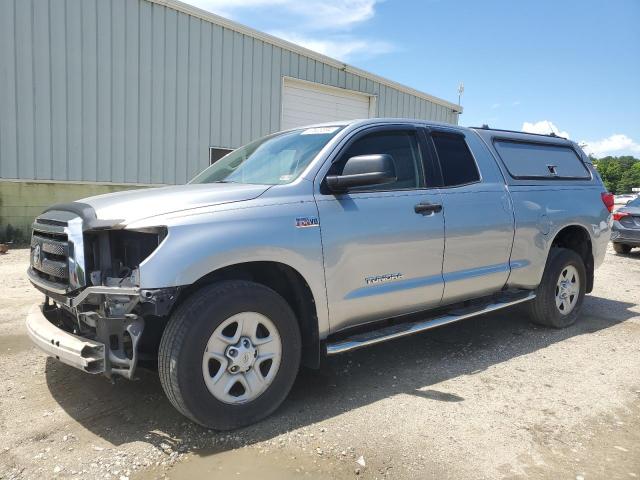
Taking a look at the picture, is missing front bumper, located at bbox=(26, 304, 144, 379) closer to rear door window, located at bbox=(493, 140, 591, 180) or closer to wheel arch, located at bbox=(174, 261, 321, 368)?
wheel arch, located at bbox=(174, 261, 321, 368)

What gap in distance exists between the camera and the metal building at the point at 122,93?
31.8ft

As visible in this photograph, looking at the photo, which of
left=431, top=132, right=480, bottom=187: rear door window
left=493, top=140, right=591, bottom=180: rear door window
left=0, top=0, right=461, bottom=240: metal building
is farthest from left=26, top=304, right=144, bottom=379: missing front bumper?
left=0, top=0, right=461, bottom=240: metal building

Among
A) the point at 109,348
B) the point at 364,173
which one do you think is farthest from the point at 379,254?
the point at 109,348

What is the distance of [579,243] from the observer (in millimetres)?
5723

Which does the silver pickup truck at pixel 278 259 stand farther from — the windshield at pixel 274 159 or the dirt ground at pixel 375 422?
the dirt ground at pixel 375 422

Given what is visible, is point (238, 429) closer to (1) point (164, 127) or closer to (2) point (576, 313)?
(2) point (576, 313)

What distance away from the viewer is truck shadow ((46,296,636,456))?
3.14 m

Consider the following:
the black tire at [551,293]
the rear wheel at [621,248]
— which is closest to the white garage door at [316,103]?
the rear wheel at [621,248]

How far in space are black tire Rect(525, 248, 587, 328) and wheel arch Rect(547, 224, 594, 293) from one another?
0.20 metres

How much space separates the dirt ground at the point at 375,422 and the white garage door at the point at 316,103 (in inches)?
375

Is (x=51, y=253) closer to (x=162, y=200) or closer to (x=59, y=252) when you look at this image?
(x=59, y=252)

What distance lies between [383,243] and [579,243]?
3115mm

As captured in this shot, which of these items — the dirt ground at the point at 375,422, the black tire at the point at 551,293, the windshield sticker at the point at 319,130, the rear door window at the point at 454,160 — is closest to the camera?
the dirt ground at the point at 375,422

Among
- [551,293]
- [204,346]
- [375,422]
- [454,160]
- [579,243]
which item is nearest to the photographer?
[204,346]
